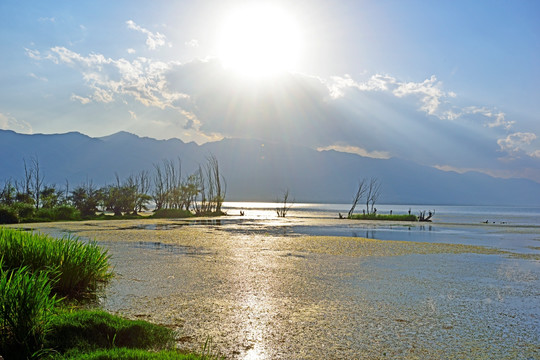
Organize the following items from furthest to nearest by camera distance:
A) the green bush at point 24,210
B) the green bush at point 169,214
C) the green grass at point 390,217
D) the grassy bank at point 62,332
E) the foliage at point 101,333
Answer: the green grass at point 390,217 → the green bush at point 169,214 → the green bush at point 24,210 → the foliage at point 101,333 → the grassy bank at point 62,332

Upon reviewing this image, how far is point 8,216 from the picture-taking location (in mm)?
29594

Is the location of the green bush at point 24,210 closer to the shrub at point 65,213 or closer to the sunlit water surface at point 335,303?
the shrub at point 65,213

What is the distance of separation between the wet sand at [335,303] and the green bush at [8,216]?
69.1ft

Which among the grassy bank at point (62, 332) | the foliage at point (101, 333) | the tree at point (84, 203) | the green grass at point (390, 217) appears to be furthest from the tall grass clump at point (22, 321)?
the green grass at point (390, 217)

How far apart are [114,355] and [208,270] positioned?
6444 millimetres

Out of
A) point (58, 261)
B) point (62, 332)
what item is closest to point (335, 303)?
point (62, 332)

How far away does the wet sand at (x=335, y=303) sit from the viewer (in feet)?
17.2

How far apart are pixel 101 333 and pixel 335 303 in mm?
3968

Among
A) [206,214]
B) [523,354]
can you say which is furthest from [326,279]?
[206,214]

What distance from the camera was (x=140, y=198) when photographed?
170ft

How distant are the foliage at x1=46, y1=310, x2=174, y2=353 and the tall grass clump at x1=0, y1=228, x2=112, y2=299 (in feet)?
Result: 7.74

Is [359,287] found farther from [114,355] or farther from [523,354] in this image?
[114,355]

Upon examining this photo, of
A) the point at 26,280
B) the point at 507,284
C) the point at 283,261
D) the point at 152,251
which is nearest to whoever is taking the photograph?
the point at 26,280

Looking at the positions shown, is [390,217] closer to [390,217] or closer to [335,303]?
[390,217]
